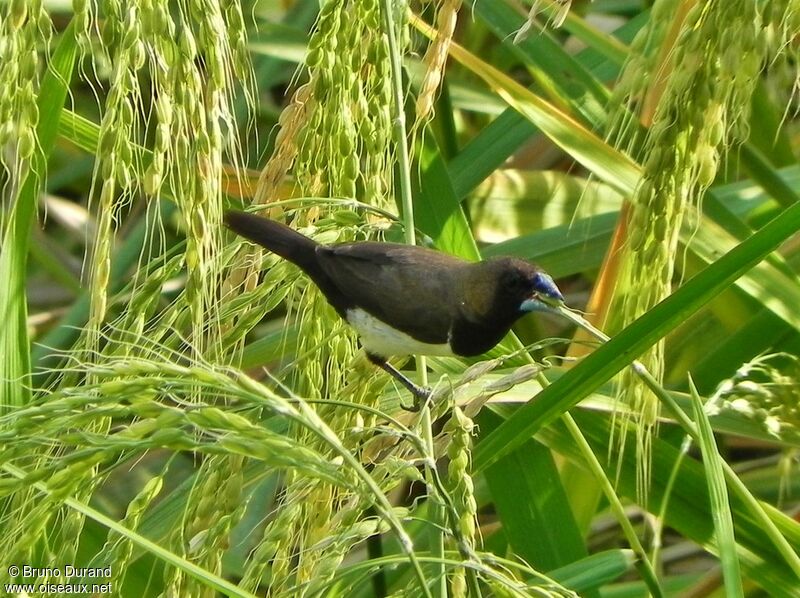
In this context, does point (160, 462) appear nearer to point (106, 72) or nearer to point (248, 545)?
point (248, 545)

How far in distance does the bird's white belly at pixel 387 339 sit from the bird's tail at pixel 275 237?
0.21 metres

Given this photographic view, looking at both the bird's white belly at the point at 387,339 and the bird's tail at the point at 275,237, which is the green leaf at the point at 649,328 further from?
the bird's white belly at the point at 387,339

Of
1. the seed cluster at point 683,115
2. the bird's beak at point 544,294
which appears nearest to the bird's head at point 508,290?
the bird's beak at point 544,294

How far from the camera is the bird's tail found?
1250 millimetres

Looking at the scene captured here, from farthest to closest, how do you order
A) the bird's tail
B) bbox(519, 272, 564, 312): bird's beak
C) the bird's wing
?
the bird's wing
bbox(519, 272, 564, 312): bird's beak
the bird's tail

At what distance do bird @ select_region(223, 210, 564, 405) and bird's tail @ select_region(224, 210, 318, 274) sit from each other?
14 centimetres

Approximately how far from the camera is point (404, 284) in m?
1.71

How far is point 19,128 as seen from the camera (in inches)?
31.7

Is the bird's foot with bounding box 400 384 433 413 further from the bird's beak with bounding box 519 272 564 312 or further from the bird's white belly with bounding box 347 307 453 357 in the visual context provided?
the bird's beak with bounding box 519 272 564 312

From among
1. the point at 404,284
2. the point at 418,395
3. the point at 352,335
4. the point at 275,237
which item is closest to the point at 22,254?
the point at 275,237

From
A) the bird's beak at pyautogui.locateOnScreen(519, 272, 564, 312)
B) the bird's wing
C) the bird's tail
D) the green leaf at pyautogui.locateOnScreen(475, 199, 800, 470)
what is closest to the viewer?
the green leaf at pyautogui.locateOnScreen(475, 199, 800, 470)

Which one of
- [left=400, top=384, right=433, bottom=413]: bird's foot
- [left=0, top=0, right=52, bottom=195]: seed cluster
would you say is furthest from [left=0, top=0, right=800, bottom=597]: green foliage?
[left=400, top=384, right=433, bottom=413]: bird's foot

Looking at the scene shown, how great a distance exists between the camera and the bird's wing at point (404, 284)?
1655mm

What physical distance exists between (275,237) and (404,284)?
0.46 metres
